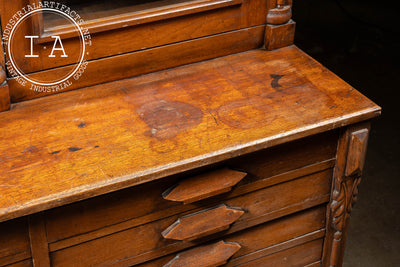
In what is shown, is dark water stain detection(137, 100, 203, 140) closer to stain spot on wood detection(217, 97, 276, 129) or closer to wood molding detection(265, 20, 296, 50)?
stain spot on wood detection(217, 97, 276, 129)

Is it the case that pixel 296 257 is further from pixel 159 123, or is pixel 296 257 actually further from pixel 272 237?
pixel 159 123

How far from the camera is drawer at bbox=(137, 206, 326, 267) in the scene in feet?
4.92

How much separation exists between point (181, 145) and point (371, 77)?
251 cm

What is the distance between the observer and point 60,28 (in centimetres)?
140

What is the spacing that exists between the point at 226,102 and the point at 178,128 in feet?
0.53

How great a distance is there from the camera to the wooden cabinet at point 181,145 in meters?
1.24

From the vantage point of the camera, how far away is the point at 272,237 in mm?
1573

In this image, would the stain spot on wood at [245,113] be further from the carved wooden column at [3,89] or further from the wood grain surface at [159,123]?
the carved wooden column at [3,89]

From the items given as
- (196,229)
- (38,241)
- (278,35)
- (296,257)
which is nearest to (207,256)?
(196,229)

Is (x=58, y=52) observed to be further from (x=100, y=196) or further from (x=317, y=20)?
(x=317, y=20)

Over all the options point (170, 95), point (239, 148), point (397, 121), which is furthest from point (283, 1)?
point (397, 121)
